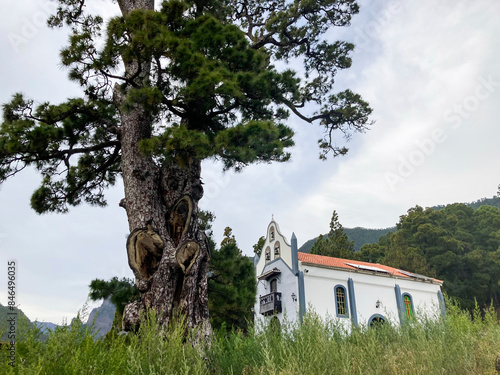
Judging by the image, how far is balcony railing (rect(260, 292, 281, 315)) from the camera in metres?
19.8

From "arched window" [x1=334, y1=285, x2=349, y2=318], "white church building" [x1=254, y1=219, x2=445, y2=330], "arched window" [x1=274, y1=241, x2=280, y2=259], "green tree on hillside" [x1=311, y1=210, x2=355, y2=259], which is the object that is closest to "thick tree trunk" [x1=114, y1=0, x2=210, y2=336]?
"white church building" [x1=254, y1=219, x2=445, y2=330]

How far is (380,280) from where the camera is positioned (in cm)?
2055

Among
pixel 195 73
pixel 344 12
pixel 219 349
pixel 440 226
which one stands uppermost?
pixel 440 226

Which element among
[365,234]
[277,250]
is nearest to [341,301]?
[277,250]

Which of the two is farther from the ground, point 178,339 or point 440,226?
point 440,226

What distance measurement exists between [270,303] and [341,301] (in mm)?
3925

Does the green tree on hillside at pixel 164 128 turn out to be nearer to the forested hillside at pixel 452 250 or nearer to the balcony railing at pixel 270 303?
the balcony railing at pixel 270 303

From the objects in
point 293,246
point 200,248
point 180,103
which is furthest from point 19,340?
point 293,246

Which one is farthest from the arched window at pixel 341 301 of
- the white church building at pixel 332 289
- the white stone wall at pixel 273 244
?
the white stone wall at pixel 273 244

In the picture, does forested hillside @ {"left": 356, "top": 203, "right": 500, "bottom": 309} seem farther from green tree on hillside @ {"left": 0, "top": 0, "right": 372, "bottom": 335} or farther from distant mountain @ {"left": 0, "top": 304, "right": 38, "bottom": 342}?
distant mountain @ {"left": 0, "top": 304, "right": 38, "bottom": 342}

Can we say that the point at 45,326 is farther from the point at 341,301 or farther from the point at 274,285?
the point at 274,285

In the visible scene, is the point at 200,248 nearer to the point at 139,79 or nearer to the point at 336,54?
the point at 139,79

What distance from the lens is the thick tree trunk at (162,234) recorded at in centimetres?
570

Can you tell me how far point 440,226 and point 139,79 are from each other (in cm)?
4040
